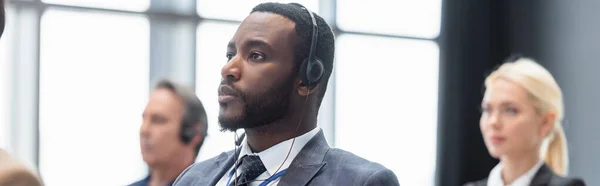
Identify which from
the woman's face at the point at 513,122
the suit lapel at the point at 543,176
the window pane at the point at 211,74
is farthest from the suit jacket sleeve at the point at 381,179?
the window pane at the point at 211,74

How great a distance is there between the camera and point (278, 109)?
1837mm

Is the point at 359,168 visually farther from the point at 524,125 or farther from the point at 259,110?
the point at 524,125

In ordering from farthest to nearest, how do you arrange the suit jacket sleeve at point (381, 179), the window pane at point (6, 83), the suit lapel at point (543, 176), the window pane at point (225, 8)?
the window pane at point (225, 8) → the window pane at point (6, 83) → the suit lapel at point (543, 176) → the suit jacket sleeve at point (381, 179)

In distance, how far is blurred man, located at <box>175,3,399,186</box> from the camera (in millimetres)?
1812

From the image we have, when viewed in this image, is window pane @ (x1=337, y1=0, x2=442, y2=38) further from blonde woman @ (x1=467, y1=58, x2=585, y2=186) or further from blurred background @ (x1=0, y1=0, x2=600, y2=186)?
blonde woman @ (x1=467, y1=58, x2=585, y2=186)

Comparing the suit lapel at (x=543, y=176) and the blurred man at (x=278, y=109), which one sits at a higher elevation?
the blurred man at (x=278, y=109)

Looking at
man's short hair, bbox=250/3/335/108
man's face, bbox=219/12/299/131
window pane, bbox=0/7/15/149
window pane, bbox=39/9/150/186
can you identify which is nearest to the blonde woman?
man's short hair, bbox=250/3/335/108

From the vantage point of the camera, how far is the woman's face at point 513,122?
3.05m

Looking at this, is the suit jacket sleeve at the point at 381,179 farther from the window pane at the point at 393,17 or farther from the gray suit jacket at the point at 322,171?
the window pane at the point at 393,17

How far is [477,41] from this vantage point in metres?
5.64

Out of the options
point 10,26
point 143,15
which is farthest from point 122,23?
point 10,26

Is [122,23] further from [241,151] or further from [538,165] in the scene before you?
[241,151]

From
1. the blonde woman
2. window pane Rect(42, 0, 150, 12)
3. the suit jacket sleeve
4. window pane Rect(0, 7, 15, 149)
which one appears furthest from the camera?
window pane Rect(42, 0, 150, 12)

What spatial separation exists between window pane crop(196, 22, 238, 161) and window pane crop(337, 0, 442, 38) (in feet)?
2.69
